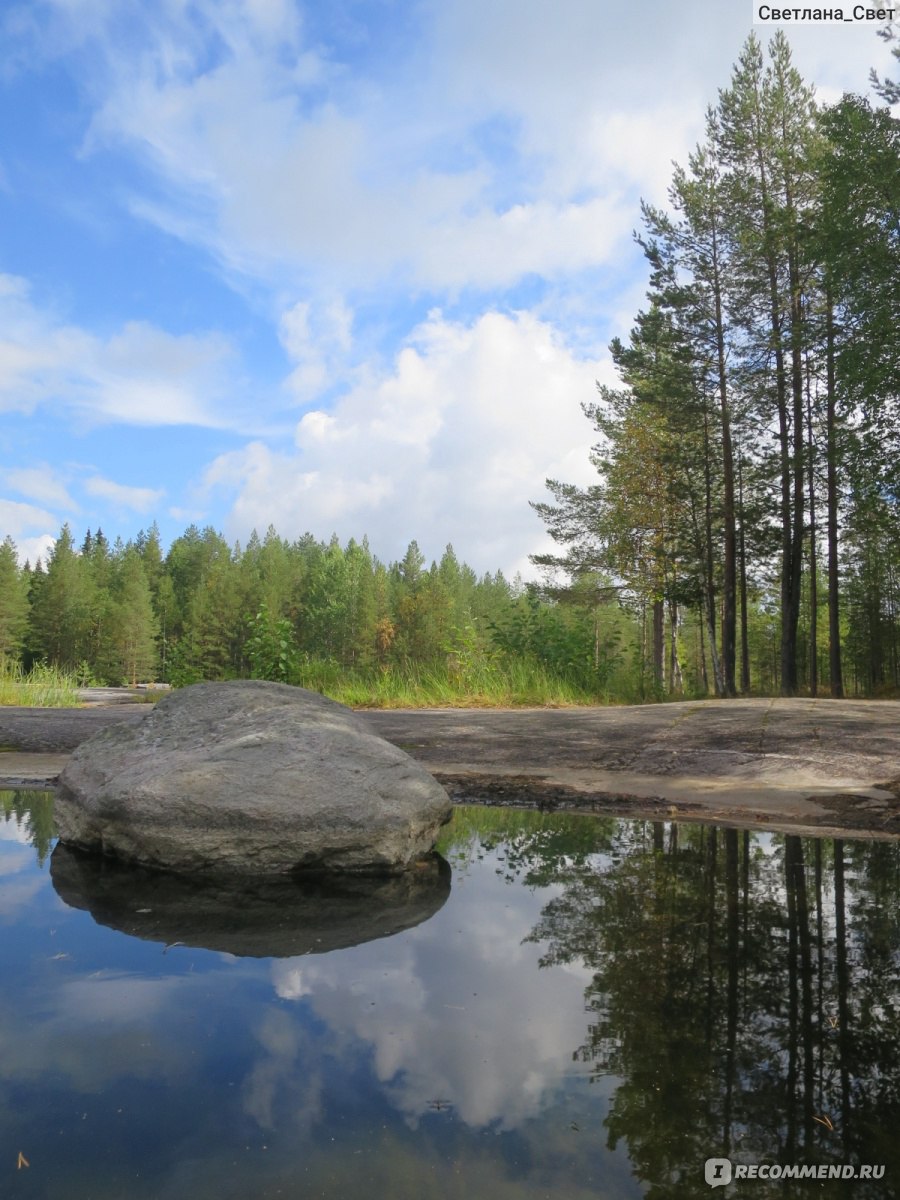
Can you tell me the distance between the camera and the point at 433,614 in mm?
69812

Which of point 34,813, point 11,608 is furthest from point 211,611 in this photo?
point 34,813

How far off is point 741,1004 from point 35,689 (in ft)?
47.5

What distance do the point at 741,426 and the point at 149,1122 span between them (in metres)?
20.8

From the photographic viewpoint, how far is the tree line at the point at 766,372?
14.8 meters

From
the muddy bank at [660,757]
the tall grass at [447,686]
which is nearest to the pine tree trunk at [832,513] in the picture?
the tall grass at [447,686]

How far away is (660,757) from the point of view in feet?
23.1

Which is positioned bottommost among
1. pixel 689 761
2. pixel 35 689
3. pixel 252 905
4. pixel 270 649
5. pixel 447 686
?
pixel 252 905

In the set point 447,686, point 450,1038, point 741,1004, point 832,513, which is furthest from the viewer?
point 832,513

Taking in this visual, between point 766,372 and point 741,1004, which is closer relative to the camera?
point 741,1004

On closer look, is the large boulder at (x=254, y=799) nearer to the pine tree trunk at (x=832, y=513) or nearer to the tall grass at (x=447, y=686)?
the tall grass at (x=447, y=686)

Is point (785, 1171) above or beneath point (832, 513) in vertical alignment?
beneath

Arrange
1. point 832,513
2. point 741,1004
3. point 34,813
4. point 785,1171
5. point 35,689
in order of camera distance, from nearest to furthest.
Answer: point 785,1171
point 741,1004
point 34,813
point 35,689
point 832,513

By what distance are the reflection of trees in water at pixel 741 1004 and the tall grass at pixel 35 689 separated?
11551 mm

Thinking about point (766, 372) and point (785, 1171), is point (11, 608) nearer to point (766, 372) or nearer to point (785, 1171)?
point (766, 372)
